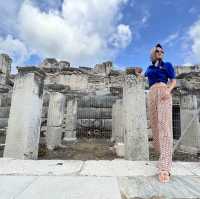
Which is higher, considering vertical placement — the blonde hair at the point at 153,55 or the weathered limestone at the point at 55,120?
the blonde hair at the point at 153,55

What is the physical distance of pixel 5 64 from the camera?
1862cm

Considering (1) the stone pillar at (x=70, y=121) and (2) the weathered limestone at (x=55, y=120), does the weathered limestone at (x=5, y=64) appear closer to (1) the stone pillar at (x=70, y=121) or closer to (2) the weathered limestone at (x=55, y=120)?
(1) the stone pillar at (x=70, y=121)

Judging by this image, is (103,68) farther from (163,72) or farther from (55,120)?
(163,72)

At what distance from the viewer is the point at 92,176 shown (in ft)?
9.01

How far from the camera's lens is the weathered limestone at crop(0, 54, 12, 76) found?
18234mm

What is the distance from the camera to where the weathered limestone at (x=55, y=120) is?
791 cm

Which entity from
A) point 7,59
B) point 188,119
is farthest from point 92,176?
point 7,59

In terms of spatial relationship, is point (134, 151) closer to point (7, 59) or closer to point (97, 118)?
point (97, 118)

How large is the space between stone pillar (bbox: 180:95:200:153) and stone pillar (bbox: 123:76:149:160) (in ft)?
12.3

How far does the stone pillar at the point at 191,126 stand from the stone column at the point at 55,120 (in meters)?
4.79

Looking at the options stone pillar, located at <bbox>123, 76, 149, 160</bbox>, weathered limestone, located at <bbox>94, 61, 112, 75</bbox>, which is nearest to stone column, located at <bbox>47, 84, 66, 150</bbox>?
stone pillar, located at <bbox>123, 76, 149, 160</bbox>

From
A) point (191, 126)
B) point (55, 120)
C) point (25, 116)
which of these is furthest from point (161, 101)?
point (55, 120)

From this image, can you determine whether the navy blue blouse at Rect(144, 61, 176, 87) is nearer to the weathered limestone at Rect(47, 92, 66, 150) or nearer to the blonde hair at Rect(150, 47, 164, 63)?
the blonde hair at Rect(150, 47, 164, 63)

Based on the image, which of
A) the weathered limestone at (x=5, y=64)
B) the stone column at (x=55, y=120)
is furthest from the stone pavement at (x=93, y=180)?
the weathered limestone at (x=5, y=64)
